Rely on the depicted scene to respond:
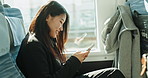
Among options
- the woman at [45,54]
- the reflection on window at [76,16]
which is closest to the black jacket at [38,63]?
the woman at [45,54]

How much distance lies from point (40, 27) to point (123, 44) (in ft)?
2.10

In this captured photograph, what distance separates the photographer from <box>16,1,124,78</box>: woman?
1.29 meters

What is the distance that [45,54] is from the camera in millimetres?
1342

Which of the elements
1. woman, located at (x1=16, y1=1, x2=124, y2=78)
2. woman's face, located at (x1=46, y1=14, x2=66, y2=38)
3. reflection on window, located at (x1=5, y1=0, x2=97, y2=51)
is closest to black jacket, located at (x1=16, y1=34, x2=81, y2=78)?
woman, located at (x1=16, y1=1, x2=124, y2=78)

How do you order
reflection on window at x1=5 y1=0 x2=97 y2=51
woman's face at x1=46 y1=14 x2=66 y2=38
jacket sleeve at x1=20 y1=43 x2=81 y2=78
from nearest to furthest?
jacket sleeve at x1=20 y1=43 x2=81 y2=78, woman's face at x1=46 y1=14 x2=66 y2=38, reflection on window at x1=5 y1=0 x2=97 y2=51

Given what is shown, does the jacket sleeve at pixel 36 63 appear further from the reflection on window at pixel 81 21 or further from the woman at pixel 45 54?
the reflection on window at pixel 81 21

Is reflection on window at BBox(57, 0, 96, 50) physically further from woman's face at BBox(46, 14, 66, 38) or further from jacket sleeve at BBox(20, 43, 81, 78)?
jacket sleeve at BBox(20, 43, 81, 78)

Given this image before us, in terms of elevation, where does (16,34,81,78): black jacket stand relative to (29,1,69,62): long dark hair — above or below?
below

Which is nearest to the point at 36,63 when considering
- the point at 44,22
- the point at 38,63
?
the point at 38,63

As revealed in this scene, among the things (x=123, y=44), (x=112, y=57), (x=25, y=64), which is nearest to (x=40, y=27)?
(x=25, y=64)

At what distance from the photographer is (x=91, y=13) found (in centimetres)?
207

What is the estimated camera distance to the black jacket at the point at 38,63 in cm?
128

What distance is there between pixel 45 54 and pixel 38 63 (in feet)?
0.28

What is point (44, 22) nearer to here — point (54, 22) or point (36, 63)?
point (54, 22)
